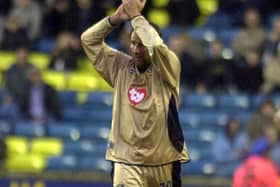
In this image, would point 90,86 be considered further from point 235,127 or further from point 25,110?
point 235,127

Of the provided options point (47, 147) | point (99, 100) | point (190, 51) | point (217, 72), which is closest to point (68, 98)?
point (99, 100)

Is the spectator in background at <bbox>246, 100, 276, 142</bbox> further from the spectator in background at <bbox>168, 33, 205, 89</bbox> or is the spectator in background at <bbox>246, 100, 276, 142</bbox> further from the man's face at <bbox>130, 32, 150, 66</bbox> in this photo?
the man's face at <bbox>130, 32, 150, 66</bbox>

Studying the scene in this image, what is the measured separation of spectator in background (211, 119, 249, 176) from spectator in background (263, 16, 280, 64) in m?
1.31

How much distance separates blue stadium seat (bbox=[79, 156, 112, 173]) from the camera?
16.0 metres

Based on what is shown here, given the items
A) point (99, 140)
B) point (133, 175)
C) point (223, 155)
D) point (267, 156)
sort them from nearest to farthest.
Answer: point (133, 175) < point (267, 156) < point (223, 155) < point (99, 140)

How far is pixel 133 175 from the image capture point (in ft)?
29.6

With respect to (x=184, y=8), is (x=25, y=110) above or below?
below

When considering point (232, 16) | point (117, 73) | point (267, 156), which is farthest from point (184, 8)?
point (117, 73)

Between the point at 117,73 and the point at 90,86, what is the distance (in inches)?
345

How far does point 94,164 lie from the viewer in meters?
16.2

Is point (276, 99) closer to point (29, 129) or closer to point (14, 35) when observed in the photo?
point (29, 129)

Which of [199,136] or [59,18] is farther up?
[59,18]

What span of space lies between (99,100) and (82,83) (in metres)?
0.60

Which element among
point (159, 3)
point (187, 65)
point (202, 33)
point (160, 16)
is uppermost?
point (159, 3)
